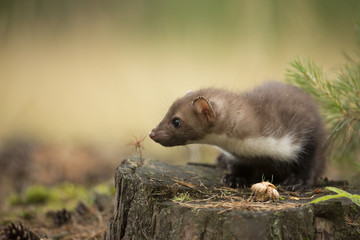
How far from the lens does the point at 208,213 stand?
2541 millimetres

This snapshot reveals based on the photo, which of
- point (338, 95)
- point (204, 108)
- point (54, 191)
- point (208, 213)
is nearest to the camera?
point (208, 213)

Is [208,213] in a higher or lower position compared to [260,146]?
lower

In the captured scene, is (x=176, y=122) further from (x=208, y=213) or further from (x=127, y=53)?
(x=127, y=53)

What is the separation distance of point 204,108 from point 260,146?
22.6 inches

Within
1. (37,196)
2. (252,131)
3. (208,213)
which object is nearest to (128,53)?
(37,196)

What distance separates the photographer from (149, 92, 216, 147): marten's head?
3.56 metres

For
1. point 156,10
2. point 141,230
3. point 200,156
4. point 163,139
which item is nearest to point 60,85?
point 156,10

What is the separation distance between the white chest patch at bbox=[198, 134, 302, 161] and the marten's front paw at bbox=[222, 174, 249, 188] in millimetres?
220

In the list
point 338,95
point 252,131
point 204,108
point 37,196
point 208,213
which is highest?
point 338,95

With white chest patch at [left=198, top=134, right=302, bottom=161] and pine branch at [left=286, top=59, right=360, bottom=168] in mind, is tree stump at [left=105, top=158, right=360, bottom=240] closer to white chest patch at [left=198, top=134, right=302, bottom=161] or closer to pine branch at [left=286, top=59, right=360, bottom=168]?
white chest patch at [left=198, top=134, right=302, bottom=161]

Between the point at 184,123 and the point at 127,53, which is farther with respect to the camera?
the point at 127,53

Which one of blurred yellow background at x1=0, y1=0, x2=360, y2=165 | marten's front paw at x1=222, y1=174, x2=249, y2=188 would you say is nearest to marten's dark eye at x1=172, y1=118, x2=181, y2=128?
marten's front paw at x1=222, y1=174, x2=249, y2=188

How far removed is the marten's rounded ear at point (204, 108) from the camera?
3494 millimetres

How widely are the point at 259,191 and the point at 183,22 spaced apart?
6.95 m
